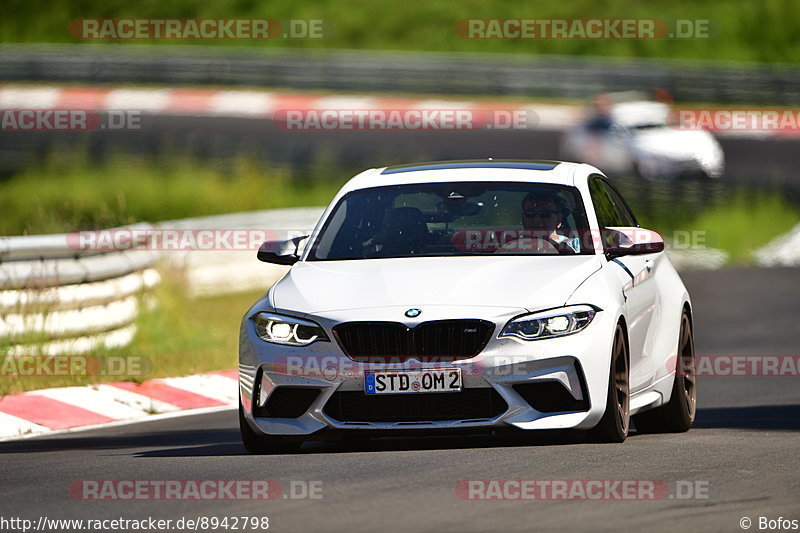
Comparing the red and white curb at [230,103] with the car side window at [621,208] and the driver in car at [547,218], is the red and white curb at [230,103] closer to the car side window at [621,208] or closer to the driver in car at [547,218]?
the car side window at [621,208]

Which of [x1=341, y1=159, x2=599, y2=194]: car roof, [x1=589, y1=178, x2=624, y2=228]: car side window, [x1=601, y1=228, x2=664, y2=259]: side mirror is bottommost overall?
[x1=601, y1=228, x2=664, y2=259]: side mirror

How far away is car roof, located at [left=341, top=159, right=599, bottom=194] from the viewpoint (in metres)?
10.2

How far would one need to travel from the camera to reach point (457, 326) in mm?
8688

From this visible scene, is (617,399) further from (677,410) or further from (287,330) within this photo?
(287,330)

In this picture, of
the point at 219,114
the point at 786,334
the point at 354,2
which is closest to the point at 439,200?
the point at 786,334

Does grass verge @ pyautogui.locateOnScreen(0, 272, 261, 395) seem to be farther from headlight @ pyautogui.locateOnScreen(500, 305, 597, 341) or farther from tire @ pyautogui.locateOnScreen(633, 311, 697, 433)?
headlight @ pyautogui.locateOnScreen(500, 305, 597, 341)

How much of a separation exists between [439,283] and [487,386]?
25.2 inches

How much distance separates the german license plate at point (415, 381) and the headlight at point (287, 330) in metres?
0.35

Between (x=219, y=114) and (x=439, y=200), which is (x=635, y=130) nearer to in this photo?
(x=219, y=114)

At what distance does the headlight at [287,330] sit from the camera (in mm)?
8836

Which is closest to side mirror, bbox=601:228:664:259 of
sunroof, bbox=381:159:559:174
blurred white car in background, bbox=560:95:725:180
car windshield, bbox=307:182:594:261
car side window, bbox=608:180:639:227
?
car windshield, bbox=307:182:594:261

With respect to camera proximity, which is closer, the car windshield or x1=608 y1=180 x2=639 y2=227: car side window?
the car windshield

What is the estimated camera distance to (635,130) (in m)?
30.6

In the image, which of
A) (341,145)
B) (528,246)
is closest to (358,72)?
(341,145)
